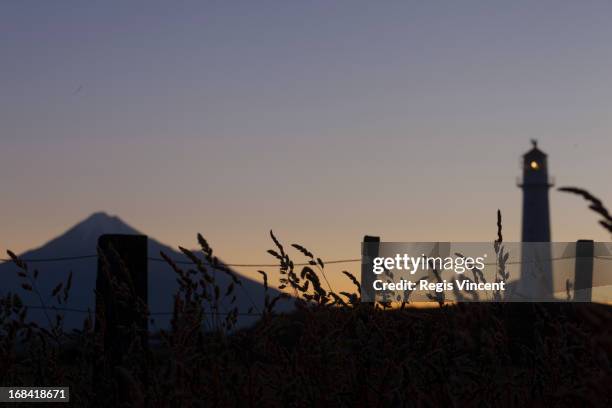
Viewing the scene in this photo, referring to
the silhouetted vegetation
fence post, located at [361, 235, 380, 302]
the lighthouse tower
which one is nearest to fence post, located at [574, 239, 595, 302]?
fence post, located at [361, 235, 380, 302]

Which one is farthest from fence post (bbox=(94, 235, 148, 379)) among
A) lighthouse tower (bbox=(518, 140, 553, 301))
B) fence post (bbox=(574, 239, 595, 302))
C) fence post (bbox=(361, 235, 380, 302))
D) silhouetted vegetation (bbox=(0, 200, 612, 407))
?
lighthouse tower (bbox=(518, 140, 553, 301))

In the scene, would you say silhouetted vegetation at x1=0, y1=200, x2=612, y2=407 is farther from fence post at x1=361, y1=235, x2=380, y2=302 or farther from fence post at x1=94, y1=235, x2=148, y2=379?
fence post at x1=361, y1=235, x2=380, y2=302

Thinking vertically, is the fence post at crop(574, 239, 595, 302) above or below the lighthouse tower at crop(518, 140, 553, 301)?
below

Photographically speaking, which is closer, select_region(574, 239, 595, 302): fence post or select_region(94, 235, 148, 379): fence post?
select_region(94, 235, 148, 379): fence post

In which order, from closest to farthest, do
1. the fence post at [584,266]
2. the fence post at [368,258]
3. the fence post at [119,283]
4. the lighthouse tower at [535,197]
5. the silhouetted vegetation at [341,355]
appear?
the silhouetted vegetation at [341,355] < the fence post at [119,283] < the fence post at [368,258] < the fence post at [584,266] < the lighthouse tower at [535,197]

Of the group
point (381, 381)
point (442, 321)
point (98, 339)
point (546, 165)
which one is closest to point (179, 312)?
point (381, 381)

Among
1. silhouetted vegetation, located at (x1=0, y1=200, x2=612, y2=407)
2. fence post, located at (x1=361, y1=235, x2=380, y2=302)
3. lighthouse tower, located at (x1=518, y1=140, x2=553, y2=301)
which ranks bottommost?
silhouetted vegetation, located at (x1=0, y1=200, x2=612, y2=407)

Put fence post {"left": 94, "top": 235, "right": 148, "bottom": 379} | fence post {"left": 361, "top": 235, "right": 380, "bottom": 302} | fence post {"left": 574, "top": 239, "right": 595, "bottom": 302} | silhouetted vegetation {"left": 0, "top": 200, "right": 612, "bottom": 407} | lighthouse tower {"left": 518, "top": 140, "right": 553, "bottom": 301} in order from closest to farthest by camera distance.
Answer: silhouetted vegetation {"left": 0, "top": 200, "right": 612, "bottom": 407} < fence post {"left": 94, "top": 235, "right": 148, "bottom": 379} < fence post {"left": 361, "top": 235, "right": 380, "bottom": 302} < fence post {"left": 574, "top": 239, "right": 595, "bottom": 302} < lighthouse tower {"left": 518, "top": 140, "right": 553, "bottom": 301}

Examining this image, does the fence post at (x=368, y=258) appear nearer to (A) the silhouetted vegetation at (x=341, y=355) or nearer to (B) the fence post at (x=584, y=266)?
(B) the fence post at (x=584, y=266)

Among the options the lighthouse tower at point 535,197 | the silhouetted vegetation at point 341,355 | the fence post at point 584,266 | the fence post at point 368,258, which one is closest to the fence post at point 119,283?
the silhouetted vegetation at point 341,355

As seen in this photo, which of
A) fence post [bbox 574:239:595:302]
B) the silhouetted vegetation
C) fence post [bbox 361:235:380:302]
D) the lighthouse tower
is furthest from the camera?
the lighthouse tower

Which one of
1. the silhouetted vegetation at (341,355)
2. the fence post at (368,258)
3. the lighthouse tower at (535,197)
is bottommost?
the silhouetted vegetation at (341,355)

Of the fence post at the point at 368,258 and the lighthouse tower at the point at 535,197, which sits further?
the lighthouse tower at the point at 535,197

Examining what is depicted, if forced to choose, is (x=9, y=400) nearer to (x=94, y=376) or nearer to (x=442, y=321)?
(x=94, y=376)
